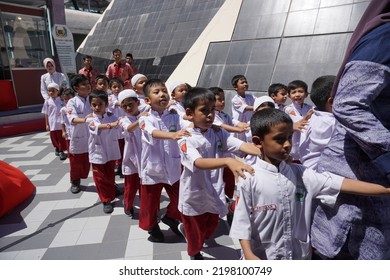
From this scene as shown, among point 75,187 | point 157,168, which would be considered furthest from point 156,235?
point 75,187

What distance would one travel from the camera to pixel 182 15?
32.5ft

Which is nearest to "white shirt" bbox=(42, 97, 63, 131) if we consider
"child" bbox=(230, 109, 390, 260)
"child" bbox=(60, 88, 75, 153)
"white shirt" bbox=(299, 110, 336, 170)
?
"child" bbox=(60, 88, 75, 153)

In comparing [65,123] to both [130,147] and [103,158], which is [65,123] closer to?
[103,158]

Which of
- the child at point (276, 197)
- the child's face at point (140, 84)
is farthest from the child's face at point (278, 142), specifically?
the child's face at point (140, 84)

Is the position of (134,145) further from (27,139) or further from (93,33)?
(93,33)


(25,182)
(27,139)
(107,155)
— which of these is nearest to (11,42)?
(27,139)

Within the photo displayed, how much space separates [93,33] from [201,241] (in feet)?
42.4

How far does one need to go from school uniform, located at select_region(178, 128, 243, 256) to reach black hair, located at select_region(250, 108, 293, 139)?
70 cm

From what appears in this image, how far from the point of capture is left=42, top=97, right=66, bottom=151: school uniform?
5.91 metres

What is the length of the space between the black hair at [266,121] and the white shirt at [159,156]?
4.91ft

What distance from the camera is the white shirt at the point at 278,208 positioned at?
1441 millimetres

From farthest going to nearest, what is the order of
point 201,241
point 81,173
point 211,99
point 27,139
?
point 27,139 < point 81,173 < point 201,241 < point 211,99

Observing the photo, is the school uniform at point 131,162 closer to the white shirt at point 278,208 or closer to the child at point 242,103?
the child at point 242,103

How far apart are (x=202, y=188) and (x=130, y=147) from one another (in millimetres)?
1409
